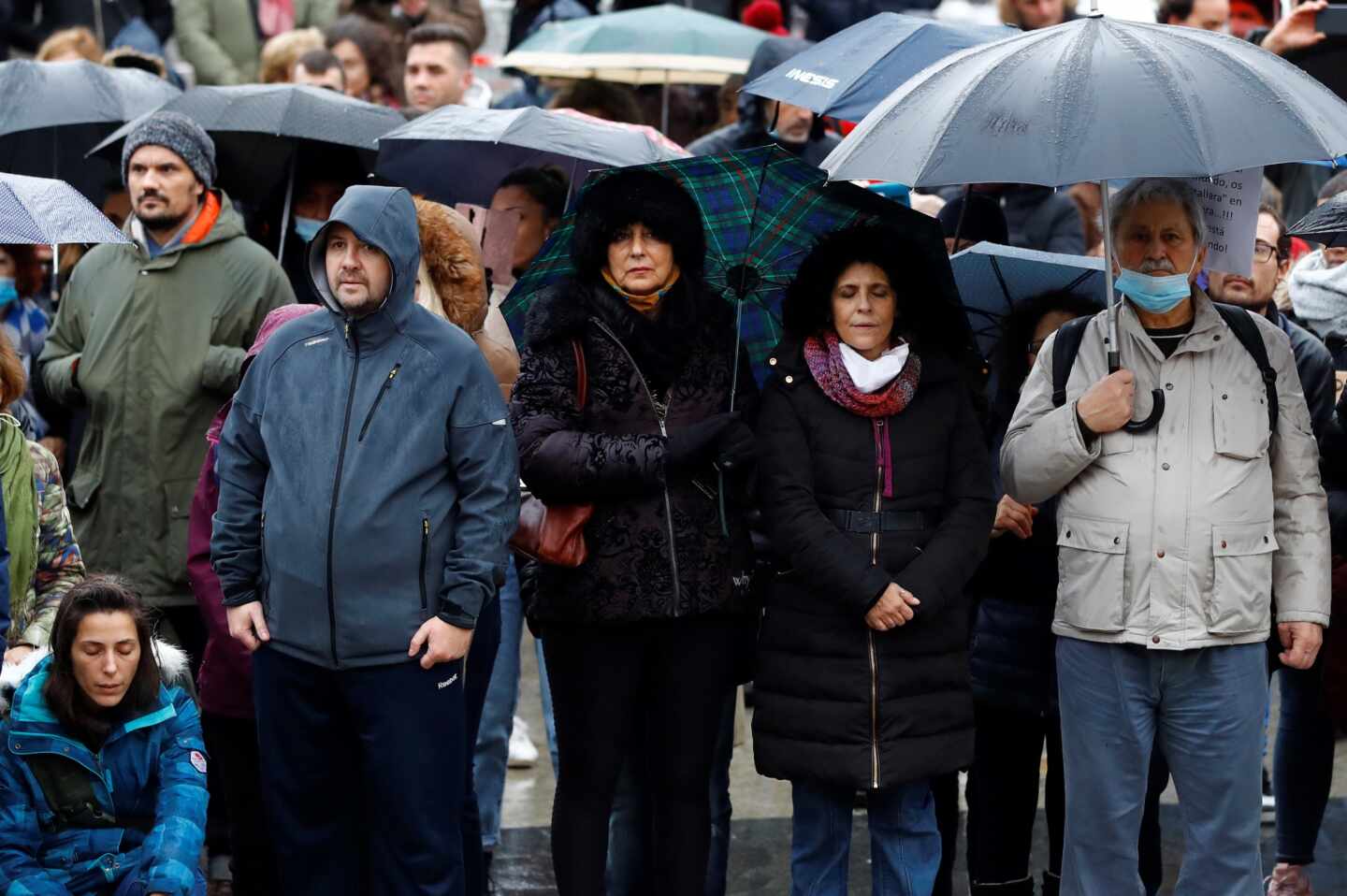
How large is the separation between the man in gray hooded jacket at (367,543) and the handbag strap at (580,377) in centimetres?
25

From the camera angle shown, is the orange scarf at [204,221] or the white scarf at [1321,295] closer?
the white scarf at [1321,295]

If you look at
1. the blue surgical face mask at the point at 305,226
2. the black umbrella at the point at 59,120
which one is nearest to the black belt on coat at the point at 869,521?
the blue surgical face mask at the point at 305,226

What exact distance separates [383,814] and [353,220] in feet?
4.75

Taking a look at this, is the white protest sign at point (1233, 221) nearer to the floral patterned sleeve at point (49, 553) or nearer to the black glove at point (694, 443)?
the black glove at point (694, 443)

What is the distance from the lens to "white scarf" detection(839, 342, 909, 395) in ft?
17.0

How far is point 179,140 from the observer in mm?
6512

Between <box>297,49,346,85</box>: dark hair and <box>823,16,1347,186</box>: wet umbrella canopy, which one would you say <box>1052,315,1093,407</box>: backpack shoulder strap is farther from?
<box>297,49,346,85</box>: dark hair

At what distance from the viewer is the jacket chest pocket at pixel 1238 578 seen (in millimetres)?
4945

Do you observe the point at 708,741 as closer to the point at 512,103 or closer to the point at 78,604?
the point at 78,604

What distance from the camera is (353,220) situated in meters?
4.92

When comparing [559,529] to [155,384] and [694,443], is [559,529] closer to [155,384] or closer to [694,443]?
[694,443]

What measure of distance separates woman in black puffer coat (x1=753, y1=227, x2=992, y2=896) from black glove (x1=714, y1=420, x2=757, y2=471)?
0.04 metres

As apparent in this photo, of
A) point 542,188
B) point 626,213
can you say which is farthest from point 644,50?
point 626,213

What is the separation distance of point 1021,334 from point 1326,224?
88cm
